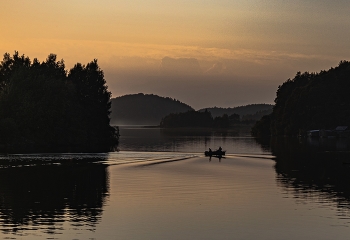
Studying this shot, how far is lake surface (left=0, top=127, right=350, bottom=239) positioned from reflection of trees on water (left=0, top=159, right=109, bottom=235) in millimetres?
75

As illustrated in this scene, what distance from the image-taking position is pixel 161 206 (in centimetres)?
5791

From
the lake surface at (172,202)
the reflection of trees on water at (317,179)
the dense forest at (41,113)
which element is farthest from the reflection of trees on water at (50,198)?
the dense forest at (41,113)

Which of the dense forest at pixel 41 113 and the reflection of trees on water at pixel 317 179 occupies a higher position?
the dense forest at pixel 41 113

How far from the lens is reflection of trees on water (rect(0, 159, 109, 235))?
48.7m

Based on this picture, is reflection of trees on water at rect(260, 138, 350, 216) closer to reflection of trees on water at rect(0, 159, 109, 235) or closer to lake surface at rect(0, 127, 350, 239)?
lake surface at rect(0, 127, 350, 239)

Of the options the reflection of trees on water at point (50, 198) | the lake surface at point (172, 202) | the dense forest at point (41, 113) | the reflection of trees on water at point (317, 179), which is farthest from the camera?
the dense forest at point (41, 113)

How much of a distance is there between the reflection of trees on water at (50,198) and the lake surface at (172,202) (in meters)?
0.08

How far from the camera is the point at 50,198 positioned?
206ft

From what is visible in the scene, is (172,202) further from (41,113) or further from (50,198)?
(41,113)

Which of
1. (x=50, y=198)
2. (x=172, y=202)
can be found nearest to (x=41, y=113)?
(x=50, y=198)

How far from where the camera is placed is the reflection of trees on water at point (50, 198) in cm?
4869

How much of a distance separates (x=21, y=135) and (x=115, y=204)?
11054cm

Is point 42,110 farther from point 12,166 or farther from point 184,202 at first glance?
point 184,202

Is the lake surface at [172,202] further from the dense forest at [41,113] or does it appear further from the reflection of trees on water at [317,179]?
the dense forest at [41,113]
